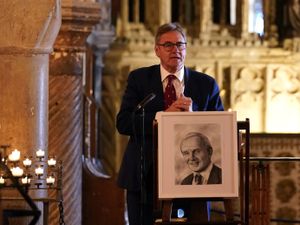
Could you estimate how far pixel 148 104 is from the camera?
5949 mm

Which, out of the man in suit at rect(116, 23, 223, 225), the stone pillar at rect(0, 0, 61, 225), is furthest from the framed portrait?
the stone pillar at rect(0, 0, 61, 225)

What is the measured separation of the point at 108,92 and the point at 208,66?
1126 mm

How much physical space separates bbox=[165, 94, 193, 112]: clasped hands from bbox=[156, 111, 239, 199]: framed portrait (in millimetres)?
71

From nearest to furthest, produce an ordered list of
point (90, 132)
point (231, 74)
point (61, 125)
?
point (61, 125)
point (90, 132)
point (231, 74)

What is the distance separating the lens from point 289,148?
1278cm

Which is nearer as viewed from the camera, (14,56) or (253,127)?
(14,56)

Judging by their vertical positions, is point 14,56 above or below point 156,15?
below

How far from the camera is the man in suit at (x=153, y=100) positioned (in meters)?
5.81

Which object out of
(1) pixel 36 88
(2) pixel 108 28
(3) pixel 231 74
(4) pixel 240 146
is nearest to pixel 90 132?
(2) pixel 108 28

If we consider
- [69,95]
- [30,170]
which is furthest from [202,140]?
[69,95]

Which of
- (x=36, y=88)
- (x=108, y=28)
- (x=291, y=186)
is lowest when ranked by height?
(x=291, y=186)

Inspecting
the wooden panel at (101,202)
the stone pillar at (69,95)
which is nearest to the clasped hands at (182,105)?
the stone pillar at (69,95)

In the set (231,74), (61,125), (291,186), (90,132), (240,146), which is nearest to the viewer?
(240,146)

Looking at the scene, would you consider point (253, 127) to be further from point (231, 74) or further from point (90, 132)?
point (90, 132)
